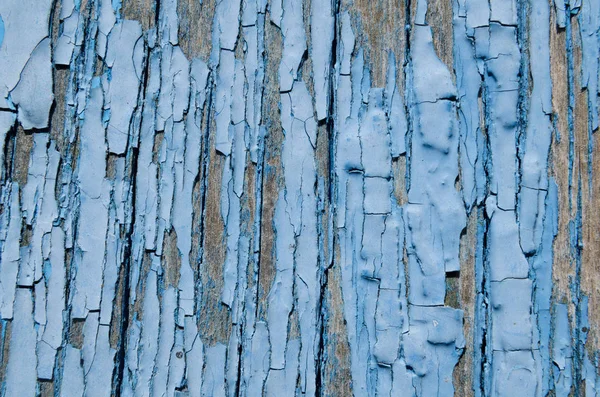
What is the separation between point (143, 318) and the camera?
78 centimetres

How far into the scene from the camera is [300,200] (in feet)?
2.57

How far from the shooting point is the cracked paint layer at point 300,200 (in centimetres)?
75

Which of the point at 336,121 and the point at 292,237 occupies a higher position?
the point at 336,121

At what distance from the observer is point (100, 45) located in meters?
0.82

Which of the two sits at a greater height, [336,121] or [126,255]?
[336,121]

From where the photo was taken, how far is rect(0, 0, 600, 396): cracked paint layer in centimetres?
75

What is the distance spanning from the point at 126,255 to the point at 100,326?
0.37 ft

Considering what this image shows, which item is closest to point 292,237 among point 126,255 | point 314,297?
point 314,297

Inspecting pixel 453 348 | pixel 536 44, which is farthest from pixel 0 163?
pixel 536 44

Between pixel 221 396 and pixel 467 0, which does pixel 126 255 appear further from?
pixel 467 0

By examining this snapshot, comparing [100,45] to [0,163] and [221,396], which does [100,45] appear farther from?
[221,396]

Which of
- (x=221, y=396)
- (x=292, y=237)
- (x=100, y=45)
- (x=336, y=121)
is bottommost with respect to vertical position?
(x=221, y=396)

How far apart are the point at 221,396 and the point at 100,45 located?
58cm

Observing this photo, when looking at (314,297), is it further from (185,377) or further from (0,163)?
(0,163)
